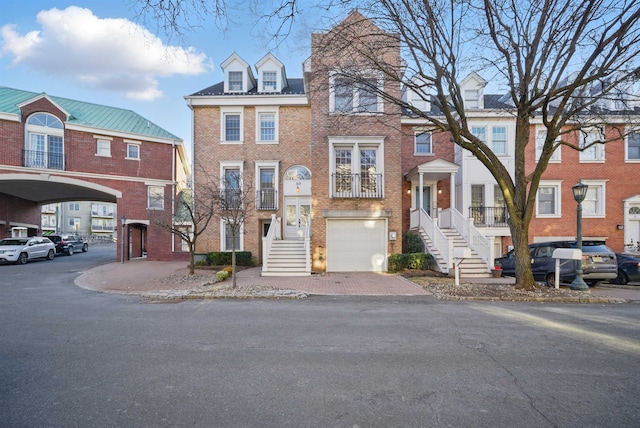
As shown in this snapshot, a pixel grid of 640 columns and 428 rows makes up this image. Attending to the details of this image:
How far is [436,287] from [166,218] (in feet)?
57.6

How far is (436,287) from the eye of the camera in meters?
10.7

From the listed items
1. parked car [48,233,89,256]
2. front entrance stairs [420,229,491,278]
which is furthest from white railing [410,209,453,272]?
parked car [48,233,89,256]

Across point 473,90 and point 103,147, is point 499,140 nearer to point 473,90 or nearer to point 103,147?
point 473,90

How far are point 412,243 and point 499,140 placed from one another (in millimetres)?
8127

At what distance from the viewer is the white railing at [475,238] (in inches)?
530

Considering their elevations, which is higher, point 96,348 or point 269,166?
point 269,166

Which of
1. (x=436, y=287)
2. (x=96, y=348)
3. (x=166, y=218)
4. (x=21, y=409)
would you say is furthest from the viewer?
(x=166, y=218)

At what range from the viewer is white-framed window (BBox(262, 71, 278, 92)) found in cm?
1922

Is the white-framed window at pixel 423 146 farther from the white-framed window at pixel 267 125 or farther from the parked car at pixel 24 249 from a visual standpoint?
the parked car at pixel 24 249

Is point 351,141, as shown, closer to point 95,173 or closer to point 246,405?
point 246,405

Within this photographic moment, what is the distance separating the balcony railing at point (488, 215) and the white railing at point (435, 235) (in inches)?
143

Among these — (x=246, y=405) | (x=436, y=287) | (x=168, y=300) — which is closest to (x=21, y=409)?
(x=246, y=405)

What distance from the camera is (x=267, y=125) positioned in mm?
18734

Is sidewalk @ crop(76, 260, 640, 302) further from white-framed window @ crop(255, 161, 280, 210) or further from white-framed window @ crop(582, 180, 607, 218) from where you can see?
white-framed window @ crop(582, 180, 607, 218)
